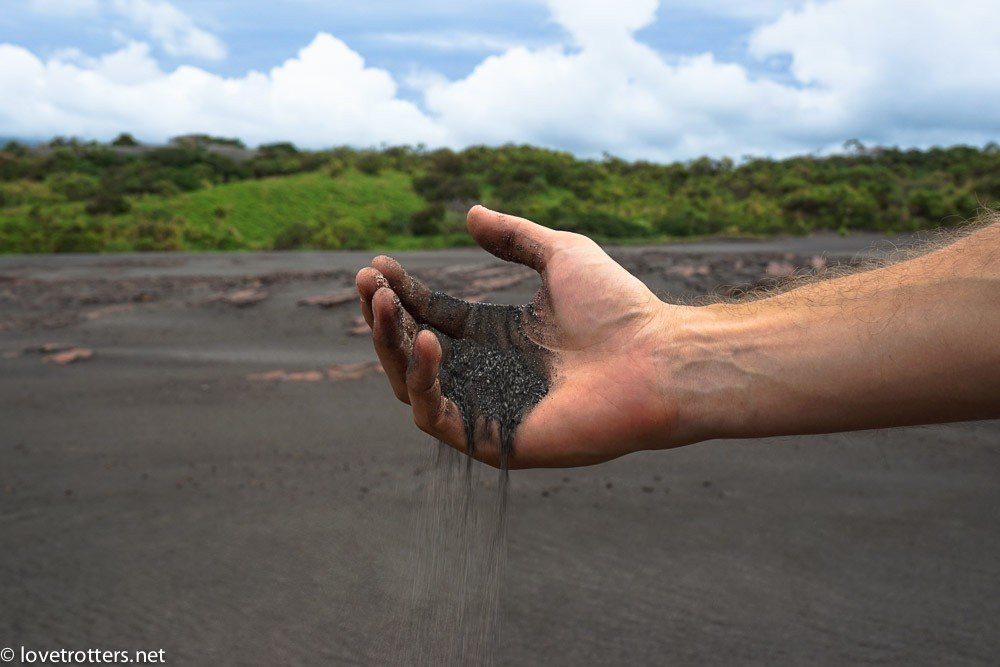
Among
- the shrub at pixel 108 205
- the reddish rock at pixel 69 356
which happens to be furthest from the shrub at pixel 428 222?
the reddish rock at pixel 69 356

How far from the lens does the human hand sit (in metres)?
1.88

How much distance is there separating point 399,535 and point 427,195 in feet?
65.1

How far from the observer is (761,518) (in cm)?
357

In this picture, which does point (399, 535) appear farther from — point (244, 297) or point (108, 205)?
point (108, 205)

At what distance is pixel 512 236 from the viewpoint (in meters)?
2.30

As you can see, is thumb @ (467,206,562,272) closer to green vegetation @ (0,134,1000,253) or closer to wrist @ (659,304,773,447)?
wrist @ (659,304,773,447)

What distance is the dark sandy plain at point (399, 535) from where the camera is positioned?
2738 mm

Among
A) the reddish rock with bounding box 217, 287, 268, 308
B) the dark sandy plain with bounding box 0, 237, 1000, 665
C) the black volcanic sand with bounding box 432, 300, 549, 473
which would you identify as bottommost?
the dark sandy plain with bounding box 0, 237, 1000, 665

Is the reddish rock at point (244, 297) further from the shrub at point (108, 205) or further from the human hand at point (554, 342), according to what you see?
the shrub at point (108, 205)

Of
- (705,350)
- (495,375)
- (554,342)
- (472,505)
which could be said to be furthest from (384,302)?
(472,505)

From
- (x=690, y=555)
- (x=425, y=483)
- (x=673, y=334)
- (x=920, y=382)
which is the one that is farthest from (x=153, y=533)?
(x=920, y=382)

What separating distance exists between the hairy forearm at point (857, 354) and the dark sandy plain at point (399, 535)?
1216 mm

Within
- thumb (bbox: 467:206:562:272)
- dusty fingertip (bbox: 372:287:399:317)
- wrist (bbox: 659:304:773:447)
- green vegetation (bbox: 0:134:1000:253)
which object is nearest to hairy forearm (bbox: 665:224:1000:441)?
wrist (bbox: 659:304:773:447)

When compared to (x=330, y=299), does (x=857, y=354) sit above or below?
above
